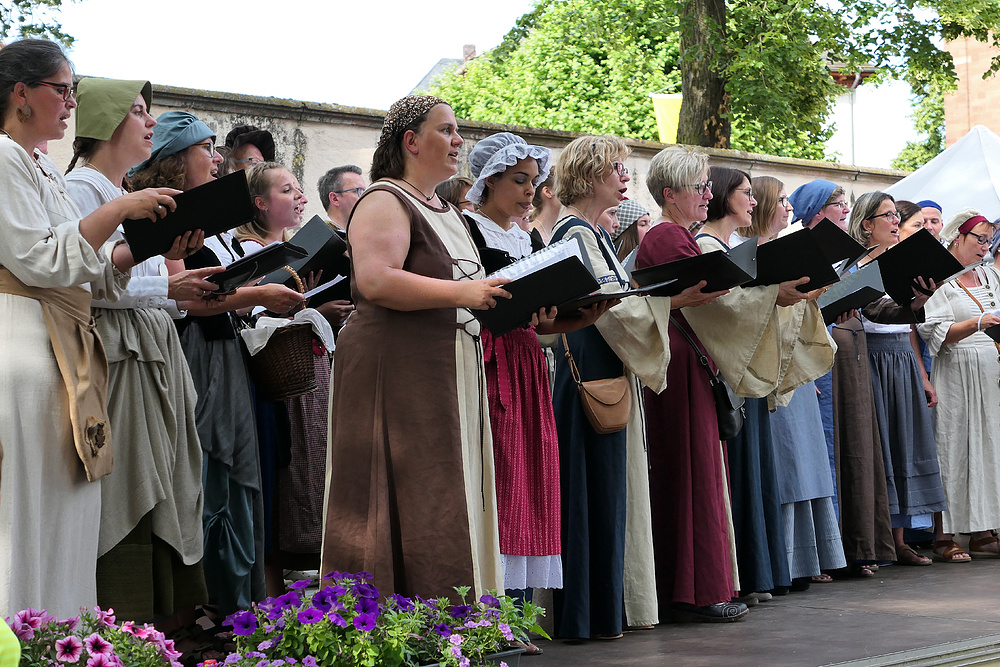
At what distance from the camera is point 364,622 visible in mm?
3039

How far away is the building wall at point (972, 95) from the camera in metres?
30.7

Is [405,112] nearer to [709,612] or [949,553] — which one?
[709,612]

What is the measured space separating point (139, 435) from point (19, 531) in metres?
0.62

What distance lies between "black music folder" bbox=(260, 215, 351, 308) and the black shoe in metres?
1.99

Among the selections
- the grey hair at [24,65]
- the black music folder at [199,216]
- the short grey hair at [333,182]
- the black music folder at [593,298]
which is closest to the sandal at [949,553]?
the black music folder at [593,298]

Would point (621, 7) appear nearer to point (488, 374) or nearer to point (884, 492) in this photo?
point (884, 492)

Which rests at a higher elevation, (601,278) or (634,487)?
(601,278)

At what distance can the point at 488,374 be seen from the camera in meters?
4.36

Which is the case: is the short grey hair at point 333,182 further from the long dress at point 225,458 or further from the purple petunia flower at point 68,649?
the purple petunia flower at point 68,649

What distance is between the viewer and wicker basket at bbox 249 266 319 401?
442 cm

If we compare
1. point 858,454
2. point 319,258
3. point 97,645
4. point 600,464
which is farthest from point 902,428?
point 97,645

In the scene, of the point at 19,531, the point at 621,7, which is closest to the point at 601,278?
the point at 19,531

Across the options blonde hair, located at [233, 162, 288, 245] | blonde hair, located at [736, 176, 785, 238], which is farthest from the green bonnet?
blonde hair, located at [736, 176, 785, 238]

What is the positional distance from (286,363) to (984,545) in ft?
16.0
